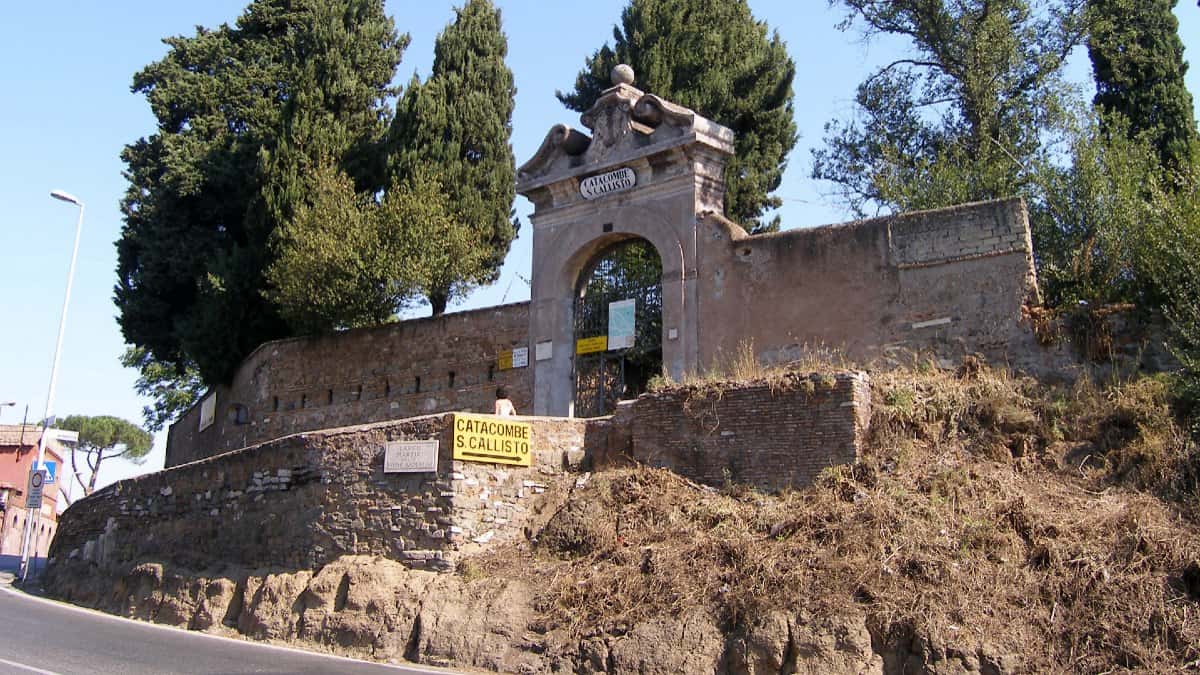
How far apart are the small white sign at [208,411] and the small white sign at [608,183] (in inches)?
448

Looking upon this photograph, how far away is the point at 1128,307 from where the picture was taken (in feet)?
45.4

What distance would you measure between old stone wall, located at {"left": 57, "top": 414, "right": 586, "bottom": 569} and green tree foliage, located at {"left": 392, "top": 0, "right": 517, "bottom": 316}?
25.5ft

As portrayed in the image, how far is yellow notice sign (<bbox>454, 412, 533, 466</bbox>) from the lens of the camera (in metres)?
13.9

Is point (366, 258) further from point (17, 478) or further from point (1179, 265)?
point (17, 478)

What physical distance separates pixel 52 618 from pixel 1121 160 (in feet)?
51.9

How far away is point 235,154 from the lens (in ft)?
86.3

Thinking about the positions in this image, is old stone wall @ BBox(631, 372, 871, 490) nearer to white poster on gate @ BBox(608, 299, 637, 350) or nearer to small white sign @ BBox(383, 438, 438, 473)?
small white sign @ BBox(383, 438, 438, 473)

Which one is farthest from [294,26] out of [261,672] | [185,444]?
[261,672]

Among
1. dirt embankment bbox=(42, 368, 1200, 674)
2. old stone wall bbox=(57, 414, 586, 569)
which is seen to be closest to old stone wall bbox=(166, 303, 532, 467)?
old stone wall bbox=(57, 414, 586, 569)

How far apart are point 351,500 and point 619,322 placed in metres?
5.77

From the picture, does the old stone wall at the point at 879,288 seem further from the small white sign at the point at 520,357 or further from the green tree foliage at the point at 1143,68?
the green tree foliage at the point at 1143,68

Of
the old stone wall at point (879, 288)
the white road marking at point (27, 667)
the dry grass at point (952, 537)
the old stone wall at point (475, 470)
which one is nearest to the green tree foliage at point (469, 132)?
the old stone wall at point (879, 288)

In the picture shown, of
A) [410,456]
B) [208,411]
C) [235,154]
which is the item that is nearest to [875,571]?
[410,456]

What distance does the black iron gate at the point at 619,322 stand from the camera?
1838 centimetres
